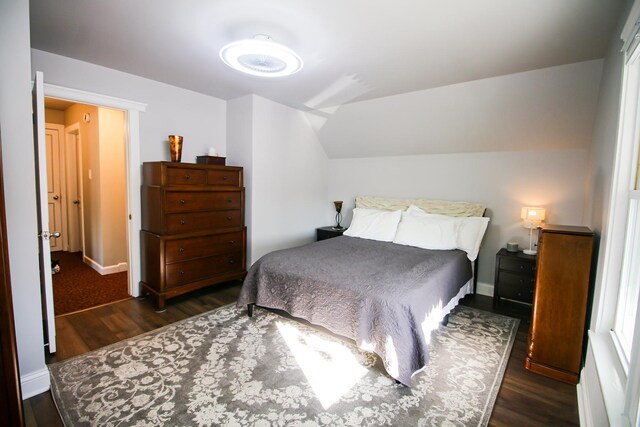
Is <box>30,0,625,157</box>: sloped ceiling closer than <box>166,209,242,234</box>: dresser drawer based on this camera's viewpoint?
Yes

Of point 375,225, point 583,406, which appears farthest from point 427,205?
point 583,406

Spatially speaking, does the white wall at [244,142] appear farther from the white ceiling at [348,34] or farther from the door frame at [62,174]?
the door frame at [62,174]

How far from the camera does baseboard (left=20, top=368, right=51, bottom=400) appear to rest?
5.96 ft

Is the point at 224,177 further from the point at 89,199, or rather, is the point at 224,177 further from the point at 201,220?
the point at 89,199

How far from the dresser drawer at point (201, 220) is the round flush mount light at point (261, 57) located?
165 cm

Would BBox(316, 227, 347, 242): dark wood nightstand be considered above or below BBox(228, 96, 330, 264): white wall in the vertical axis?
below

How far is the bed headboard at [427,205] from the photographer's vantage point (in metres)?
3.60

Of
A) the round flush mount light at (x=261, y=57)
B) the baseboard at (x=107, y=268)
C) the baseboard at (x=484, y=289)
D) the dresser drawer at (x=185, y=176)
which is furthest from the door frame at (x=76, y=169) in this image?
the baseboard at (x=484, y=289)

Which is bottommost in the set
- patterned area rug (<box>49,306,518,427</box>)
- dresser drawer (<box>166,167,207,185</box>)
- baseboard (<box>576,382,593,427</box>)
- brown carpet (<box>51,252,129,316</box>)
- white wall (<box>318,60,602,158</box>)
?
brown carpet (<box>51,252,129,316</box>)

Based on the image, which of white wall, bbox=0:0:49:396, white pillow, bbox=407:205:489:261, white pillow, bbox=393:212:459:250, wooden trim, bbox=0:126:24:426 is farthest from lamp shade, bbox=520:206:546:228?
white wall, bbox=0:0:49:396

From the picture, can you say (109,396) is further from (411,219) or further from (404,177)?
(404,177)

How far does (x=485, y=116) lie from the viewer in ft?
10.7

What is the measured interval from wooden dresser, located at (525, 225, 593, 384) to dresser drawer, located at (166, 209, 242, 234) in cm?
297

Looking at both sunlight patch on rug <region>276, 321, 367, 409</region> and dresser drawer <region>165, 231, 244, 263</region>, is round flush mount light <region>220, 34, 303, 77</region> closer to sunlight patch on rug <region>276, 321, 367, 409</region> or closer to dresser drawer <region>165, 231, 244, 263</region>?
dresser drawer <region>165, 231, 244, 263</region>
